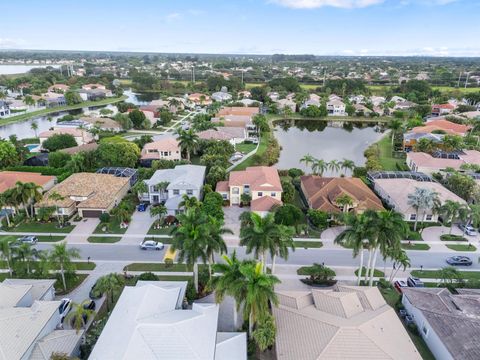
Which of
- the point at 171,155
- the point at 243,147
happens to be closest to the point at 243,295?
the point at 171,155

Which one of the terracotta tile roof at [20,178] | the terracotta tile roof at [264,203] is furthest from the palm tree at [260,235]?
the terracotta tile roof at [20,178]

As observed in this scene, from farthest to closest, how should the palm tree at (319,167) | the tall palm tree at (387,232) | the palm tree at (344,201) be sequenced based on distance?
the palm tree at (319,167)
the palm tree at (344,201)
the tall palm tree at (387,232)

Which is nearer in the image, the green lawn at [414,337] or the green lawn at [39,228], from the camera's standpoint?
the green lawn at [414,337]

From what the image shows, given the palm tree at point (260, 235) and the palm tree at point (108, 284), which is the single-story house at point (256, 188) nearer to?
the palm tree at point (260, 235)

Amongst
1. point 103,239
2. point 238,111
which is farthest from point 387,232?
point 238,111

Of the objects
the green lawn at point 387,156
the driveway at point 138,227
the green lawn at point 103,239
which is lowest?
the green lawn at point 103,239

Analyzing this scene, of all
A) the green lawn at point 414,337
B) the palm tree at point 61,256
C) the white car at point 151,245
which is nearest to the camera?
the green lawn at point 414,337

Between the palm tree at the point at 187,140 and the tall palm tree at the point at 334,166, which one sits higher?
the palm tree at the point at 187,140
